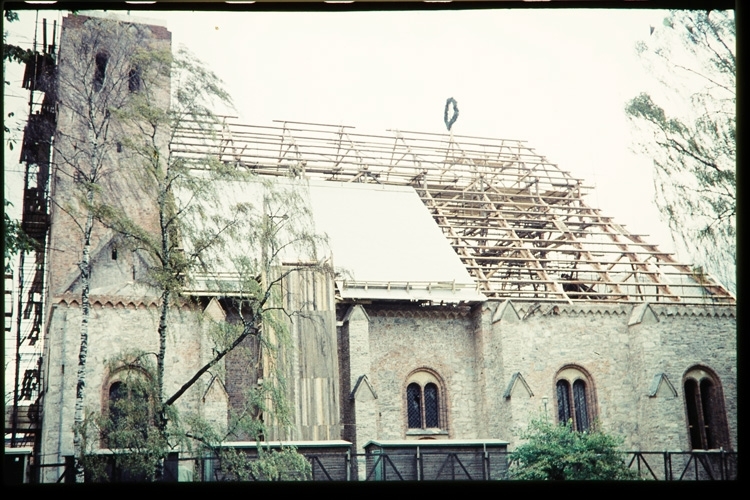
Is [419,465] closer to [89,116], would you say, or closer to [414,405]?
[414,405]

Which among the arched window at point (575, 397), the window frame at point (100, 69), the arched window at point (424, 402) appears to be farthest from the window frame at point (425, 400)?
the window frame at point (100, 69)

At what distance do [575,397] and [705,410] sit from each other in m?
3.71

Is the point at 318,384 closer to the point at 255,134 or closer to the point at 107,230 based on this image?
the point at 107,230

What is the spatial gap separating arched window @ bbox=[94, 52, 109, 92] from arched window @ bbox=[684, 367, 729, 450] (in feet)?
55.9

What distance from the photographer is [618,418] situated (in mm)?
23703

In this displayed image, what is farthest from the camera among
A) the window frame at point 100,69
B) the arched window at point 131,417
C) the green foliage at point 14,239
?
the window frame at point 100,69

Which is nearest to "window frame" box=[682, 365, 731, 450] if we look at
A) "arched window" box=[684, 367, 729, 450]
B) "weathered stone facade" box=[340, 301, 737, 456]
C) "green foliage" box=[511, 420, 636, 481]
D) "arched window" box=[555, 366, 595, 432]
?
"arched window" box=[684, 367, 729, 450]

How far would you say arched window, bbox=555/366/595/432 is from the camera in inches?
934

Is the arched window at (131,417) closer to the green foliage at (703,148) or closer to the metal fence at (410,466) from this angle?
the metal fence at (410,466)

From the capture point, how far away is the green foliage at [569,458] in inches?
744

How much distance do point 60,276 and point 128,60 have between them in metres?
5.94

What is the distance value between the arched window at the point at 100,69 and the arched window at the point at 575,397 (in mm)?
13789

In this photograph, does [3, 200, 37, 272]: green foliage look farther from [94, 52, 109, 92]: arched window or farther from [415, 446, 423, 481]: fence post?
[415, 446, 423, 481]: fence post

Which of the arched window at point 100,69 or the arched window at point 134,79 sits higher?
the arched window at point 100,69
